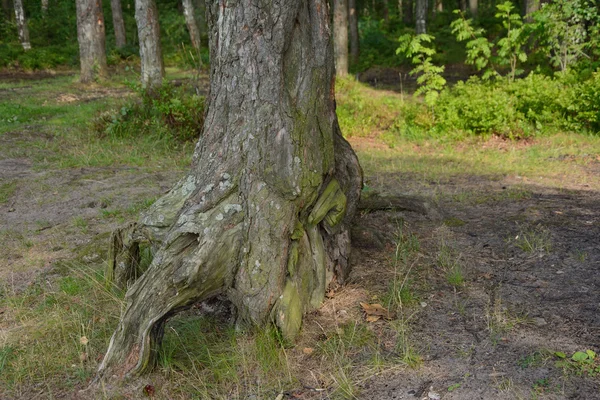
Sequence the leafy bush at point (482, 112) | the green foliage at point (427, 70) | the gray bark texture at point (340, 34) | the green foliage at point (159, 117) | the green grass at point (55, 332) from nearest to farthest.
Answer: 1. the green grass at point (55, 332)
2. the green foliage at point (159, 117)
3. the leafy bush at point (482, 112)
4. the green foliage at point (427, 70)
5. the gray bark texture at point (340, 34)

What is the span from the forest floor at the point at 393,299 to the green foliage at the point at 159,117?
1778 millimetres

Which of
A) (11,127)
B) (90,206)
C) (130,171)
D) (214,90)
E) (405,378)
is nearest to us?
(405,378)

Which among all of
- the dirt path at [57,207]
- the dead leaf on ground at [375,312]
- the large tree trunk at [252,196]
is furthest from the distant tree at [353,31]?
the dead leaf on ground at [375,312]

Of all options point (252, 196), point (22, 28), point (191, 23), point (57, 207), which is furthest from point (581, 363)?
point (22, 28)

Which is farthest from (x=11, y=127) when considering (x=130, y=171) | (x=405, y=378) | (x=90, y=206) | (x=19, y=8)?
(x=19, y=8)

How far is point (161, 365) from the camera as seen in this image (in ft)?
11.4

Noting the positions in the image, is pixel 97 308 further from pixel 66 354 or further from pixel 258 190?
pixel 258 190

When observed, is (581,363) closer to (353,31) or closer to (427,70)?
(427,70)

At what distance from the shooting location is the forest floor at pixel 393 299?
3.27 meters

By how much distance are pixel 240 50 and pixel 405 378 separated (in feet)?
7.85

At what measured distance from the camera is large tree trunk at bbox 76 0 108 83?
15.6 m

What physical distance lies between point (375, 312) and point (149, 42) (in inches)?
352

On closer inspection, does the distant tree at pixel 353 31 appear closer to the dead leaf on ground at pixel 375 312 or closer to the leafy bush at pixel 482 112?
the leafy bush at pixel 482 112

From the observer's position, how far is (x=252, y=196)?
377cm
